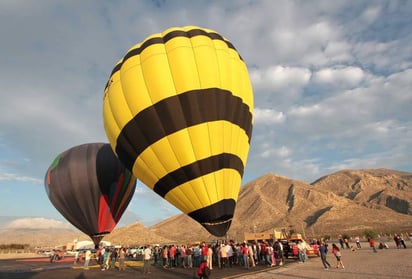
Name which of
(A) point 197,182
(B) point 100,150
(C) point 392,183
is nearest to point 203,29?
(A) point 197,182

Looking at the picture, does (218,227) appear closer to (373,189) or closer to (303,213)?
(303,213)

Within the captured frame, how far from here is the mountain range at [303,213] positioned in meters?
87.3

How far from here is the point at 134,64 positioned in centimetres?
1521

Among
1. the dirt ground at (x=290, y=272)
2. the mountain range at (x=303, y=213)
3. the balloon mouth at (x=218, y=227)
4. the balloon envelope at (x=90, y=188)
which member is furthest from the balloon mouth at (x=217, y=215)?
the mountain range at (x=303, y=213)

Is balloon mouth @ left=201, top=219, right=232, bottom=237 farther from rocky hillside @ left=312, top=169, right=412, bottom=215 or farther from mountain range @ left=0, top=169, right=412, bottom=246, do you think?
rocky hillside @ left=312, top=169, right=412, bottom=215

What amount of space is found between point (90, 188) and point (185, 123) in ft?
51.2

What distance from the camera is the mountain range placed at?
286 feet

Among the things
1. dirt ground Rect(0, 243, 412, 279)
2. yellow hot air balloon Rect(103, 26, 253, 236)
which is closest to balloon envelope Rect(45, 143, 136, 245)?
dirt ground Rect(0, 243, 412, 279)

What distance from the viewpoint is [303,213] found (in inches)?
4200

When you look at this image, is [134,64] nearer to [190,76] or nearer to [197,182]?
[190,76]

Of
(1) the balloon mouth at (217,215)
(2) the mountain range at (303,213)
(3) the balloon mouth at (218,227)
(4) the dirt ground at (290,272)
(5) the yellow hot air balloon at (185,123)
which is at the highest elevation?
(2) the mountain range at (303,213)

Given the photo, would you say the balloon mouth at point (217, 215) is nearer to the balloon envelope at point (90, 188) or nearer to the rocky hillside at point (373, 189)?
the balloon envelope at point (90, 188)

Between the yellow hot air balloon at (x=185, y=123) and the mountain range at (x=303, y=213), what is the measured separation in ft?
239

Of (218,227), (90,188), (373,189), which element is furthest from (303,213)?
(218,227)
